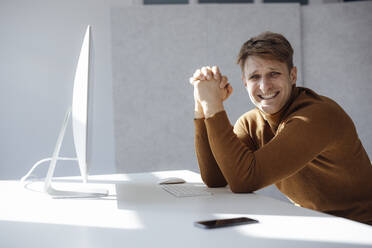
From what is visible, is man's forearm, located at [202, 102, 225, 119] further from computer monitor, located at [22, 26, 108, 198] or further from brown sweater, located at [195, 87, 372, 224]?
computer monitor, located at [22, 26, 108, 198]

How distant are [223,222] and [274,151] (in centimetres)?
39

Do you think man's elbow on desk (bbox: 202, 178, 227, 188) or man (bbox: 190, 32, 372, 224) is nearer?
man (bbox: 190, 32, 372, 224)

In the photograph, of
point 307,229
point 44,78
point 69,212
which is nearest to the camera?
point 307,229

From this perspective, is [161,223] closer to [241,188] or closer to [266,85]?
[241,188]

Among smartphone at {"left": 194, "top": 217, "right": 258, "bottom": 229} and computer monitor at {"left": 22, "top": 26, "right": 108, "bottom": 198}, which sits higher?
computer monitor at {"left": 22, "top": 26, "right": 108, "bottom": 198}

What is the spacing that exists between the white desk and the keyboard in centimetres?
3

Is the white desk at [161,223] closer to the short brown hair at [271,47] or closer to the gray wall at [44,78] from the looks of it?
the short brown hair at [271,47]

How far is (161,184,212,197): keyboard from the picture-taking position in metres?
1.38

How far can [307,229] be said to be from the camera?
2.97 feet

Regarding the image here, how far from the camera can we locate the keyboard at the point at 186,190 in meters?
1.38

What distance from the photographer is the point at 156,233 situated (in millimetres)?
901

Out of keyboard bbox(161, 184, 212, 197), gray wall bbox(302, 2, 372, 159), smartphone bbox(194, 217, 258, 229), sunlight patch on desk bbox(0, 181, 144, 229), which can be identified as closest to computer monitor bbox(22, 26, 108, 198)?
Answer: sunlight patch on desk bbox(0, 181, 144, 229)

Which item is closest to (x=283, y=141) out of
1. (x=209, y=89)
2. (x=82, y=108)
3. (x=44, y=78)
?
(x=209, y=89)

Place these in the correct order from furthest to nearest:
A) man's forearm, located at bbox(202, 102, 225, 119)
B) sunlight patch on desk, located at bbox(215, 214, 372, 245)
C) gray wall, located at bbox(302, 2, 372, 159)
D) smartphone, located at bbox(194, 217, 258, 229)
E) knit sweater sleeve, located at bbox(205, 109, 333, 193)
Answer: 1. gray wall, located at bbox(302, 2, 372, 159)
2. man's forearm, located at bbox(202, 102, 225, 119)
3. knit sweater sleeve, located at bbox(205, 109, 333, 193)
4. smartphone, located at bbox(194, 217, 258, 229)
5. sunlight patch on desk, located at bbox(215, 214, 372, 245)
